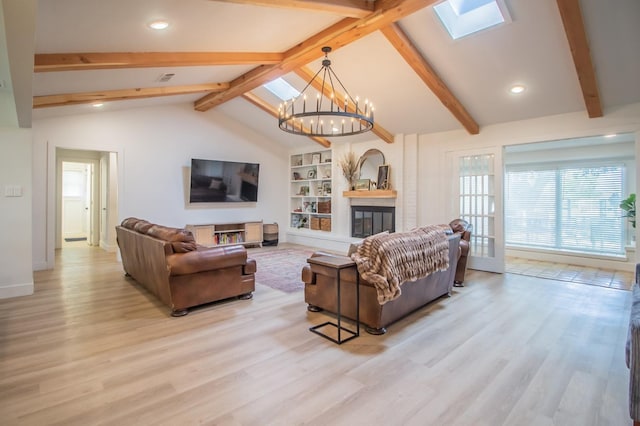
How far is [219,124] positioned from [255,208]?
2.19m

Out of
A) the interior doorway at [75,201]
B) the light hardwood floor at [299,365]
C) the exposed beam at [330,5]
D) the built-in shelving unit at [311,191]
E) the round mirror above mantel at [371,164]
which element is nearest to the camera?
the light hardwood floor at [299,365]

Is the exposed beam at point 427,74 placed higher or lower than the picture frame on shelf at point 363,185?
higher

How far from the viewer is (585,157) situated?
654 centimetres

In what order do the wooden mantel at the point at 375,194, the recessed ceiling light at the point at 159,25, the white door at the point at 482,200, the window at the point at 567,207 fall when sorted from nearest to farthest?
the recessed ceiling light at the point at 159,25, the white door at the point at 482,200, the window at the point at 567,207, the wooden mantel at the point at 375,194

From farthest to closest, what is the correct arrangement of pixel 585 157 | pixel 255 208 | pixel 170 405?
pixel 255 208
pixel 585 157
pixel 170 405

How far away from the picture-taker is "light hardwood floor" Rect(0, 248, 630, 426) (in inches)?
76.2

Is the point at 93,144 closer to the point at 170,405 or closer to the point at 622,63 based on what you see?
the point at 170,405

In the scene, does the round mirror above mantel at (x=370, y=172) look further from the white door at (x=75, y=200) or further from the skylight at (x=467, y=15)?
the white door at (x=75, y=200)

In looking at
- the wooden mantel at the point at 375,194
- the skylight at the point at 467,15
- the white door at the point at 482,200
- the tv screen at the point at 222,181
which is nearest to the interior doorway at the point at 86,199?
the tv screen at the point at 222,181

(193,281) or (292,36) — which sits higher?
(292,36)

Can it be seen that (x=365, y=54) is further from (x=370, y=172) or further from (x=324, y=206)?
(x=324, y=206)

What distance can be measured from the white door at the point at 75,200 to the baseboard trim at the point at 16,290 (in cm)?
615

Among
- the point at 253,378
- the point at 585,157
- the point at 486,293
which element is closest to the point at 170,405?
the point at 253,378

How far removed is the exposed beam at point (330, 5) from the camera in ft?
9.46
